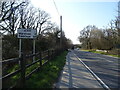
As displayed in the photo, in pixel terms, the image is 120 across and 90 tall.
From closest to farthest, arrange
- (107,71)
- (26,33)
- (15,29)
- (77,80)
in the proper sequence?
(77,80), (26,33), (107,71), (15,29)

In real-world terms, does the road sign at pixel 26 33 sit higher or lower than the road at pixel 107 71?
higher

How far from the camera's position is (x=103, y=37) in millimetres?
55094

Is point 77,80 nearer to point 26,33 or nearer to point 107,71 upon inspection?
point 107,71

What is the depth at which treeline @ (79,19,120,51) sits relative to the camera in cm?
3477

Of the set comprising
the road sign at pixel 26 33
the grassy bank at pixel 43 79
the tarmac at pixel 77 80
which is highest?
the road sign at pixel 26 33

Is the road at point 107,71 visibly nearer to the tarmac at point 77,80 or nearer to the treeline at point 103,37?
the tarmac at point 77,80

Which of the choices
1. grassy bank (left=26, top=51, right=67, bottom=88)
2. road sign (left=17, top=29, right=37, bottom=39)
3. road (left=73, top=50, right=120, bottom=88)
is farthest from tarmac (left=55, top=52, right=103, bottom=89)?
road sign (left=17, top=29, right=37, bottom=39)

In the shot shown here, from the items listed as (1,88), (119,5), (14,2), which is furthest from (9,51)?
(119,5)

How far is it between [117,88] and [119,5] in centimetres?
2617

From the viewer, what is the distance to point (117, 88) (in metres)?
6.71

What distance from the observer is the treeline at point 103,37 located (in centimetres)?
3477

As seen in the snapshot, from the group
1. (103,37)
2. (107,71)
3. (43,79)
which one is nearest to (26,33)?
(43,79)

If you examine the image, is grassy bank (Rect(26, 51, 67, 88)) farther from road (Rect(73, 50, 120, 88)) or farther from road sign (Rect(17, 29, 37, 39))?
road sign (Rect(17, 29, 37, 39))

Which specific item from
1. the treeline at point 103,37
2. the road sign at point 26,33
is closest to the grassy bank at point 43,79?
the road sign at point 26,33
